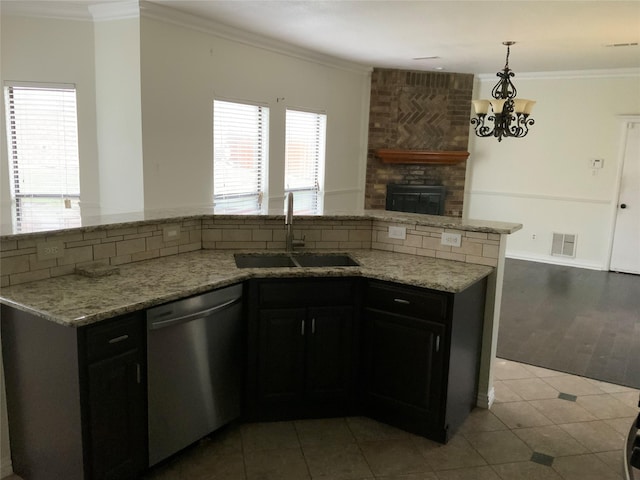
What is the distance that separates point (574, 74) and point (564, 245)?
2.36 meters

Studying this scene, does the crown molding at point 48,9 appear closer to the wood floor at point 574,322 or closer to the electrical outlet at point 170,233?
the electrical outlet at point 170,233

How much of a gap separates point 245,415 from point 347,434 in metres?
0.58

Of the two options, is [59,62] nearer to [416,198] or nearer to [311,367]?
[311,367]

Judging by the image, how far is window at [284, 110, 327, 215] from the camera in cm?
610

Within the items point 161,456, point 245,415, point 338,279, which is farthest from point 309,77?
point 161,456

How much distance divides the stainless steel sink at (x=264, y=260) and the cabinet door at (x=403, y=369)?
62cm

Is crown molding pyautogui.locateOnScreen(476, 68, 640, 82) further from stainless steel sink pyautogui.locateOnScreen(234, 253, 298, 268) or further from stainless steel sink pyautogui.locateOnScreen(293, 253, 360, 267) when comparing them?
stainless steel sink pyautogui.locateOnScreen(234, 253, 298, 268)

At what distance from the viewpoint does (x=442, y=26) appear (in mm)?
4574

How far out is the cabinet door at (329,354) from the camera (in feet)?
9.39

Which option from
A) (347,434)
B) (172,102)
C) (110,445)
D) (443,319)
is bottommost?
(347,434)

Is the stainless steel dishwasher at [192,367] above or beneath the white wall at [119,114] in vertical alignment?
beneath

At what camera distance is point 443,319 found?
8.71 feet

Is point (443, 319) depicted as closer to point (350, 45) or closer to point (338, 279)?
point (338, 279)

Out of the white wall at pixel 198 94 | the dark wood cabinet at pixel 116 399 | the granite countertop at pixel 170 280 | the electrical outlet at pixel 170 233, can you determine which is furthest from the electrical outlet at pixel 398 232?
the white wall at pixel 198 94
